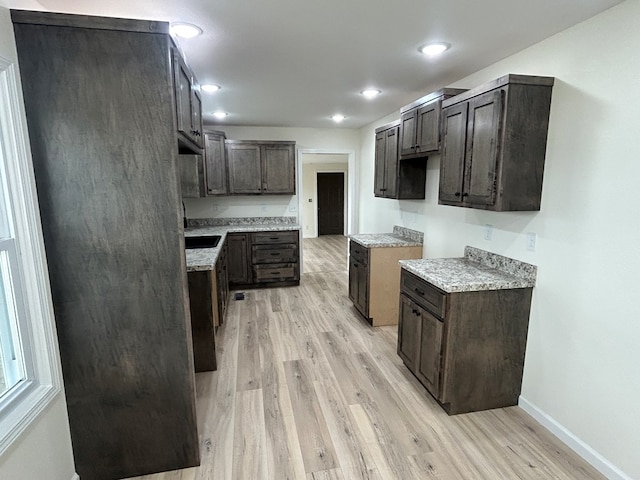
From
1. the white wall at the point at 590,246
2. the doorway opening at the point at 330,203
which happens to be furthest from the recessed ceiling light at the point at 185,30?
the doorway opening at the point at 330,203

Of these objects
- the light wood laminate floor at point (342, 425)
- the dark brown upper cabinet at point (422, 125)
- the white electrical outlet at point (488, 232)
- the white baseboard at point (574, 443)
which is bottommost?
the light wood laminate floor at point (342, 425)

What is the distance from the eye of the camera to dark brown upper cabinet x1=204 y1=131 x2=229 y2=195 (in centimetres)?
491

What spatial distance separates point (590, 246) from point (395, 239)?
216 cm

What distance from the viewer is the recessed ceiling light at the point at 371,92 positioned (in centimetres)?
335

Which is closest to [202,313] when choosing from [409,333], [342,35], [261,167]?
[409,333]

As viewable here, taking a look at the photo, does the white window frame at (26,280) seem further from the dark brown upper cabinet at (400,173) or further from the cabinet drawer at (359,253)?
the dark brown upper cabinet at (400,173)

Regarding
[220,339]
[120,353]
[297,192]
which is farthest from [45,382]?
[297,192]

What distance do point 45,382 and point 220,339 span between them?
2.00m

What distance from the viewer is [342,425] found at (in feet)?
7.38

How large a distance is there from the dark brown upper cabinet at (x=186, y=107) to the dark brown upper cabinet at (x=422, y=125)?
74.1 inches

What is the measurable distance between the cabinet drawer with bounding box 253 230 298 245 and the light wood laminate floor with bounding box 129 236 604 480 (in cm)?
178

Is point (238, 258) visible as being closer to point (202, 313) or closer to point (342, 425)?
point (202, 313)

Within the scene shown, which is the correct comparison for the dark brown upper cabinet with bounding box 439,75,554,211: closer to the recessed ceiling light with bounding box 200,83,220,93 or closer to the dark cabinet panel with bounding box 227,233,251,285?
the recessed ceiling light with bounding box 200,83,220,93

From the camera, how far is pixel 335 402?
249 cm
